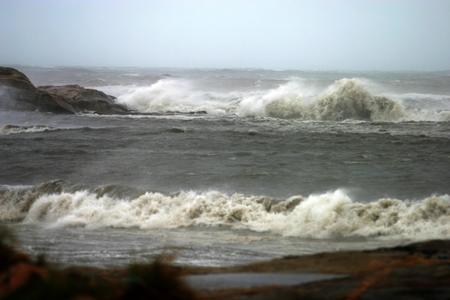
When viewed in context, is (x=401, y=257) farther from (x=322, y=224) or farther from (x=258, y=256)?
(x=322, y=224)

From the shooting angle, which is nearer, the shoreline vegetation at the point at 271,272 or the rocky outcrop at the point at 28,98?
the shoreline vegetation at the point at 271,272

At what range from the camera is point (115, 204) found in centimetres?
1302

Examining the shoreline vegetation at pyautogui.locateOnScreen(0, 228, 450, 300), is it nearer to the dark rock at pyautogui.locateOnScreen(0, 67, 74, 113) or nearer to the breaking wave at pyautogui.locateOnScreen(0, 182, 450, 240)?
the breaking wave at pyautogui.locateOnScreen(0, 182, 450, 240)

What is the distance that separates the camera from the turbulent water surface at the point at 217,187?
1020 cm

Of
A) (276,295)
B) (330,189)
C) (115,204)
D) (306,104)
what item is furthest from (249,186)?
(306,104)

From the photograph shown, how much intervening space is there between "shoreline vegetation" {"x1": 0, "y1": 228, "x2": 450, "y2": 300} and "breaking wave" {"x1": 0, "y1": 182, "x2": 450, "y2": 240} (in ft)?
12.3

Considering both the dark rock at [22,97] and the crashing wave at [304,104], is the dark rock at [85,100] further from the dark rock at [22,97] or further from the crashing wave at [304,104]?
the crashing wave at [304,104]

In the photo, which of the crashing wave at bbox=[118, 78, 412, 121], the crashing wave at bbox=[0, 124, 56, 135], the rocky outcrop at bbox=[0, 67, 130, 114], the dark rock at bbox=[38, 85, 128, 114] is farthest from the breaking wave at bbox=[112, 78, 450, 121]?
the crashing wave at bbox=[0, 124, 56, 135]

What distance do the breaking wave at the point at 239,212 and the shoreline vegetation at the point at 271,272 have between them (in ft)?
12.3

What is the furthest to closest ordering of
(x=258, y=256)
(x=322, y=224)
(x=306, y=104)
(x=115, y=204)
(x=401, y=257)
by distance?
(x=306, y=104), (x=115, y=204), (x=322, y=224), (x=258, y=256), (x=401, y=257)

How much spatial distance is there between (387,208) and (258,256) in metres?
4.04

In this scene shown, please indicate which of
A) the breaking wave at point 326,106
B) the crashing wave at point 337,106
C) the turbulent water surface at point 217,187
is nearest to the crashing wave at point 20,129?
the turbulent water surface at point 217,187

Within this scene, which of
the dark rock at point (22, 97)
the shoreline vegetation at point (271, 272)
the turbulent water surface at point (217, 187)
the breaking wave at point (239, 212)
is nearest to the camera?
the shoreline vegetation at point (271, 272)

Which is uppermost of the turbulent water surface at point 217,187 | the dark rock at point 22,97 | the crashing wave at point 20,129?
the dark rock at point 22,97
